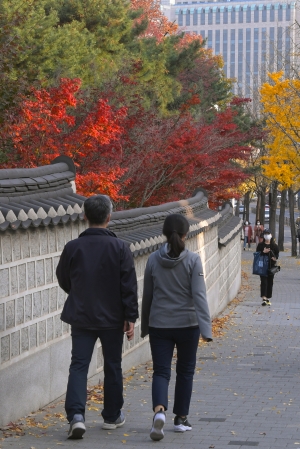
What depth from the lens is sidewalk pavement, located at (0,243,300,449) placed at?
6.37 meters

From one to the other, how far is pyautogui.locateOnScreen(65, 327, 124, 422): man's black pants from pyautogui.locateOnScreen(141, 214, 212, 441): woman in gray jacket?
0.32m

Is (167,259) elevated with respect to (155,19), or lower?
lower

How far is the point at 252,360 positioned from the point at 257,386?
2317mm

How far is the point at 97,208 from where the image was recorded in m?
6.43

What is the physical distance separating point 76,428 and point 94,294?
0.97 meters

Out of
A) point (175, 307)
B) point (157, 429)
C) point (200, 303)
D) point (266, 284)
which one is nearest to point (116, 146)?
point (266, 284)

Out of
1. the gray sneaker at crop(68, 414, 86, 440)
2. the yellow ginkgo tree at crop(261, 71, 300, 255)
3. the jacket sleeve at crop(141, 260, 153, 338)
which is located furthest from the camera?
the yellow ginkgo tree at crop(261, 71, 300, 255)

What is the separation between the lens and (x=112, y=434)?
21.6ft

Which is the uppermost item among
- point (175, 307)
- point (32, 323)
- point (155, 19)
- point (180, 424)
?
point (155, 19)

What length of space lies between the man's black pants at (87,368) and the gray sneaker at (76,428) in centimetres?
5

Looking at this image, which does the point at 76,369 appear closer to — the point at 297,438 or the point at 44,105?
the point at 297,438

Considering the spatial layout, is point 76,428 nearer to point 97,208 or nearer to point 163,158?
point 97,208

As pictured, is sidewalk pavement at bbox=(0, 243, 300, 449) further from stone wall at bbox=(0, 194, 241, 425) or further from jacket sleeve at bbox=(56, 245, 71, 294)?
jacket sleeve at bbox=(56, 245, 71, 294)

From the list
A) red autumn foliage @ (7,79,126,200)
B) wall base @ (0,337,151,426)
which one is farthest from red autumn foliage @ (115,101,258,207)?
wall base @ (0,337,151,426)
